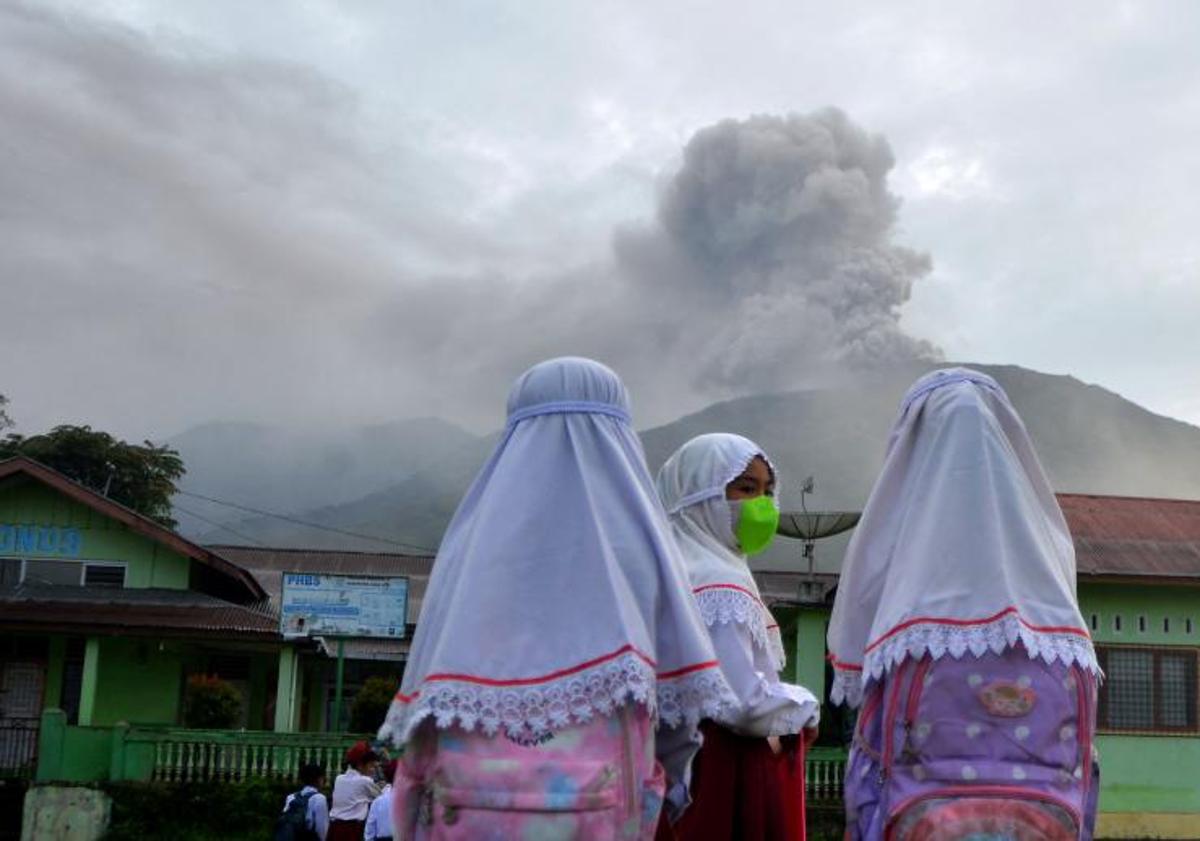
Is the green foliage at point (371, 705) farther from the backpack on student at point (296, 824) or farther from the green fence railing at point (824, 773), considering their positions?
the backpack on student at point (296, 824)

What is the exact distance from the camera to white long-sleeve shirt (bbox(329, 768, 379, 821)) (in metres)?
10.0

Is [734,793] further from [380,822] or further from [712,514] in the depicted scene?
[380,822]

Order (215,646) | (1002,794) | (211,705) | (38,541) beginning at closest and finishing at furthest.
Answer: (1002,794)
(211,705)
(38,541)
(215,646)

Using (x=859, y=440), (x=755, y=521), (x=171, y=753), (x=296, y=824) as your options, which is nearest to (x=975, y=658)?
(x=755, y=521)

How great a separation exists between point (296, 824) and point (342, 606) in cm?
922

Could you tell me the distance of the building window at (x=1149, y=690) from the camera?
58.9 ft

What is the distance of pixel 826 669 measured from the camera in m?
20.1

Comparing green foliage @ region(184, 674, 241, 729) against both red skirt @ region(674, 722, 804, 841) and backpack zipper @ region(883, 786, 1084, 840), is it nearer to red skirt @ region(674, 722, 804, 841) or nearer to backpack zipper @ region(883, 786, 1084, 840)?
red skirt @ region(674, 722, 804, 841)

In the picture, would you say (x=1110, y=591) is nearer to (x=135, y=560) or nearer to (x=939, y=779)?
(x=135, y=560)

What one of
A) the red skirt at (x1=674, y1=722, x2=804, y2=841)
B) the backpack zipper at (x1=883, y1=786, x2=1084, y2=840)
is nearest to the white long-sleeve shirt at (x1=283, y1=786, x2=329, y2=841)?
the red skirt at (x1=674, y1=722, x2=804, y2=841)

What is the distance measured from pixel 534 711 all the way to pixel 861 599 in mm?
1226

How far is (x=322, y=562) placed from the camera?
2906 cm

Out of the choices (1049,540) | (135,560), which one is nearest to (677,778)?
(1049,540)

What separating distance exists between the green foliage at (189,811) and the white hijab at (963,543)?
1446cm
